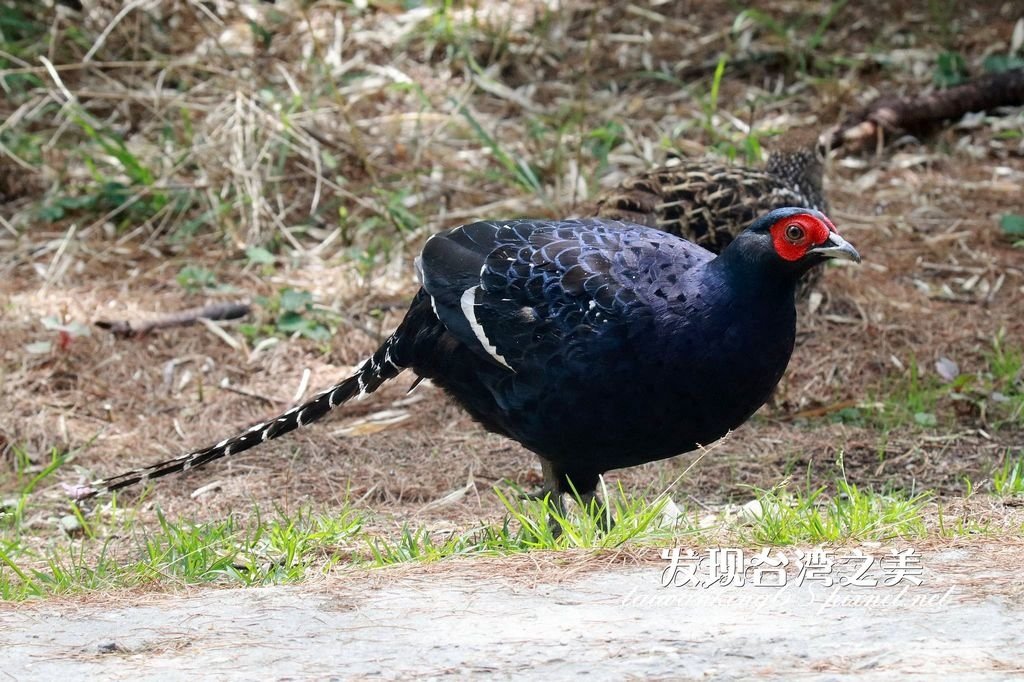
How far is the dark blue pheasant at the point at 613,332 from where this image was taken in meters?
4.18

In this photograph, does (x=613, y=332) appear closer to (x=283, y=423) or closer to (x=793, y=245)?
(x=793, y=245)

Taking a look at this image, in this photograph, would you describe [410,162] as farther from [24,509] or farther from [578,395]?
[578,395]

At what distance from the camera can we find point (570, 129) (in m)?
8.35

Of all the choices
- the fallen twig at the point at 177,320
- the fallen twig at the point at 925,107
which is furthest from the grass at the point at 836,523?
the fallen twig at the point at 925,107

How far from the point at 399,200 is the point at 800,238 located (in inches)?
155

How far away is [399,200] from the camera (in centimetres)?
777

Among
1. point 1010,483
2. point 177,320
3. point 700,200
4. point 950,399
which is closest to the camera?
point 1010,483

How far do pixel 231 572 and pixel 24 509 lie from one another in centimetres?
153

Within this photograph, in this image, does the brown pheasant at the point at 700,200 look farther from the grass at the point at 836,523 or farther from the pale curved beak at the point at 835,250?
the grass at the point at 836,523

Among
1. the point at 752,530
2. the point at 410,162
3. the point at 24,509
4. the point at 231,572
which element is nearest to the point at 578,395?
the point at 752,530

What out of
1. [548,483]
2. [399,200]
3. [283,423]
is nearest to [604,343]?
[548,483]

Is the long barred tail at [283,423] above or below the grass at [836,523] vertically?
above

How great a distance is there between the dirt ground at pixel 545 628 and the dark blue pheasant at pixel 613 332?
607mm

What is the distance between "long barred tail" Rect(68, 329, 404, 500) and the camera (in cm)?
504
